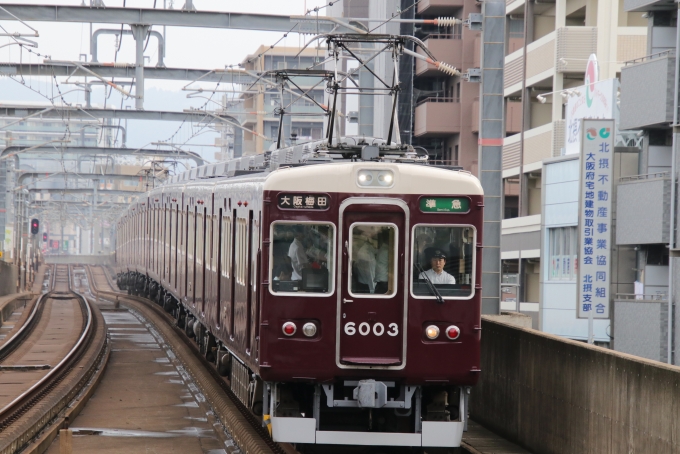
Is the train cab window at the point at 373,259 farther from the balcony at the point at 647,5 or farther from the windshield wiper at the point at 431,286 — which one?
the balcony at the point at 647,5

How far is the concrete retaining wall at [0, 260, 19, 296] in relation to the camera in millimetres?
42466

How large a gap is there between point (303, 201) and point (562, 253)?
2177 centimetres

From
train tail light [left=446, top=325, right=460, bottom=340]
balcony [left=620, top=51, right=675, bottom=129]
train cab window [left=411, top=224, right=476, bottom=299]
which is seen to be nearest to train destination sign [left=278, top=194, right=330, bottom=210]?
train cab window [left=411, top=224, right=476, bottom=299]

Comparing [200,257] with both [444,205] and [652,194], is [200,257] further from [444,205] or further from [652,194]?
[652,194]

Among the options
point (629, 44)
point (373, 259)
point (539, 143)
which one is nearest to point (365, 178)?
point (373, 259)

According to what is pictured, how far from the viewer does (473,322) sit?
960 centimetres

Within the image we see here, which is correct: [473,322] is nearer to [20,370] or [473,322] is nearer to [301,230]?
[301,230]

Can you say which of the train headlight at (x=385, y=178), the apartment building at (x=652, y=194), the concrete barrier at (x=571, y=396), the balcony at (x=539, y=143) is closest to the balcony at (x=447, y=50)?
the balcony at (x=539, y=143)

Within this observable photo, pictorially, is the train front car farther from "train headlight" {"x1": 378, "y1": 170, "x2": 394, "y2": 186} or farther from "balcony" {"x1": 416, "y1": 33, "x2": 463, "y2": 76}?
"balcony" {"x1": 416, "y1": 33, "x2": 463, "y2": 76}

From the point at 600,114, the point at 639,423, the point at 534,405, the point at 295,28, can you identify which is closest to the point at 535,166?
the point at 600,114

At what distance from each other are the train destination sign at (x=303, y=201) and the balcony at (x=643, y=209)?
14667 millimetres

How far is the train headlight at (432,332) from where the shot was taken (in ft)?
31.3

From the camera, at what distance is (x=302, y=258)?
9555mm

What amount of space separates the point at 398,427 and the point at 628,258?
60.4ft
